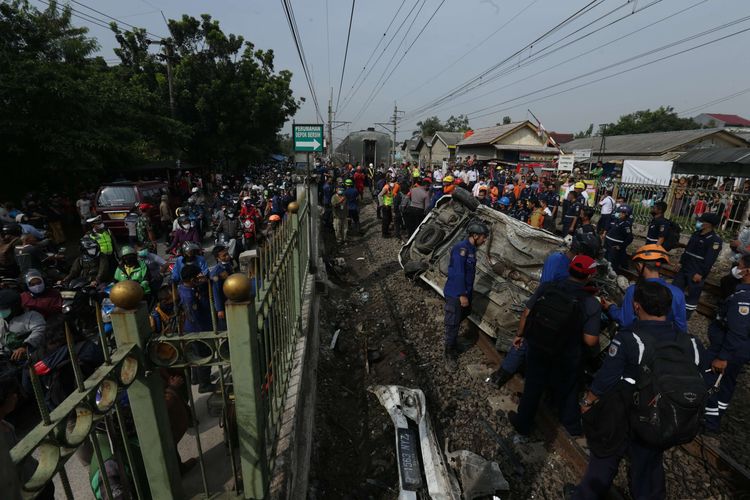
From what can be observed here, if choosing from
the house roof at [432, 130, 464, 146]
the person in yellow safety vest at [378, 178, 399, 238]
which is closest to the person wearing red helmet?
the person in yellow safety vest at [378, 178, 399, 238]

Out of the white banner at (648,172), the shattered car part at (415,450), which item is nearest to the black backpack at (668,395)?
the shattered car part at (415,450)

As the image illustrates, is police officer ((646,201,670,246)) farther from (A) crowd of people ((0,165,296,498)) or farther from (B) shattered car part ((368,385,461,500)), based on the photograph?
(A) crowd of people ((0,165,296,498))

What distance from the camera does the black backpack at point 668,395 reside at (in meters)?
2.34

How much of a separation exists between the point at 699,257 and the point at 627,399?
198 inches

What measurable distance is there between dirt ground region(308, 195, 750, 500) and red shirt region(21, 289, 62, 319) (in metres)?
3.14

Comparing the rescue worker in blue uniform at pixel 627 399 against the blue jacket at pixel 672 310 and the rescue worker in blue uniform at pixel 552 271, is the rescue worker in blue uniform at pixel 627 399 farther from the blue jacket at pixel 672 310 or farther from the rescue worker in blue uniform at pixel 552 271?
the rescue worker in blue uniform at pixel 552 271

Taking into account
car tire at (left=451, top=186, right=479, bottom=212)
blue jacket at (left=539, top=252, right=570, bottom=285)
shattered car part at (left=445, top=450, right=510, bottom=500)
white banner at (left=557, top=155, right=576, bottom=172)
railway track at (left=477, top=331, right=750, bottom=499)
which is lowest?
railway track at (left=477, top=331, right=750, bottom=499)

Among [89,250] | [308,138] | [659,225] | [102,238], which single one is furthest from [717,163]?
[89,250]

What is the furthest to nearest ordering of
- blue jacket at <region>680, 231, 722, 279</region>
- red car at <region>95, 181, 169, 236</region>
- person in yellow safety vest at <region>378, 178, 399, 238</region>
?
person in yellow safety vest at <region>378, 178, 399, 238</region> < red car at <region>95, 181, 169, 236</region> < blue jacket at <region>680, 231, 722, 279</region>

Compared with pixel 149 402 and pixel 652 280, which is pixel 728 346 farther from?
pixel 149 402

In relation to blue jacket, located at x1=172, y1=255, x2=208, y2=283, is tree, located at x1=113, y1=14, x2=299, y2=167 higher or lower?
higher

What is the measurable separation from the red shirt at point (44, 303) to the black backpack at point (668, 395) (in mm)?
5650

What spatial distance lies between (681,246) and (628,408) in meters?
9.84

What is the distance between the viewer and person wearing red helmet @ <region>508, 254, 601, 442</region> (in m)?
3.42
